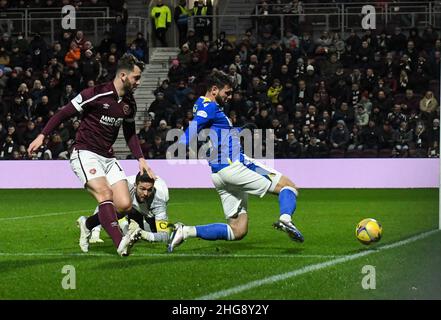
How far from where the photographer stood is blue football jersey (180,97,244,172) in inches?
399

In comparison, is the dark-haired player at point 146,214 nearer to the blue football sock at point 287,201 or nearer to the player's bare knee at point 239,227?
the player's bare knee at point 239,227

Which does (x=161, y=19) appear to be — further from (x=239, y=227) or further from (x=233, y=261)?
(x=233, y=261)

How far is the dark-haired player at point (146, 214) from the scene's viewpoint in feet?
36.1

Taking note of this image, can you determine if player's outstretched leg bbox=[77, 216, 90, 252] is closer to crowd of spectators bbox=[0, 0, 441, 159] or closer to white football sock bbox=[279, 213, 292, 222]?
white football sock bbox=[279, 213, 292, 222]

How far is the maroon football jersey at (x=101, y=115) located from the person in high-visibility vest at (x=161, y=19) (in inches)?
750

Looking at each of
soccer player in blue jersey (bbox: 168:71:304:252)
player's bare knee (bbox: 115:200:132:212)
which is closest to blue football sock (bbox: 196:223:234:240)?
soccer player in blue jersey (bbox: 168:71:304:252)

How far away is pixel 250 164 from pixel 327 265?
5.28 feet

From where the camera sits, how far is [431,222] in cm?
1442

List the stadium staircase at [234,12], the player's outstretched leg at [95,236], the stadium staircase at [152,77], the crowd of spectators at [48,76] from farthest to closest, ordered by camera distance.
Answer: the stadium staircase at [234,12] → the stadium staircase at [152,77] → the crowd of spectators at [48,76] → the player's outstretched leg at [95,236]

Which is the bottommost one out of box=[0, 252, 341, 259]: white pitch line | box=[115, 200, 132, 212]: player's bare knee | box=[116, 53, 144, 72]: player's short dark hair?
box=[0, 252, 341, 259]: white pitch line

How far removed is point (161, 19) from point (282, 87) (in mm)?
5580

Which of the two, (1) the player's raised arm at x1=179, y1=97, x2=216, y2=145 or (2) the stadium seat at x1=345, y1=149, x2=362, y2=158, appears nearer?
(1) the player's raised arm at x1=179, y1=97, x2=216, y2=145

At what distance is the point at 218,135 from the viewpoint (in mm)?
10273

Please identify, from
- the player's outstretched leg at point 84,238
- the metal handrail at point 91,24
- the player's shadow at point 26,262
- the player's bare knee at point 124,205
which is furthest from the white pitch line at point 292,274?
the metal handrail at point 91,24
